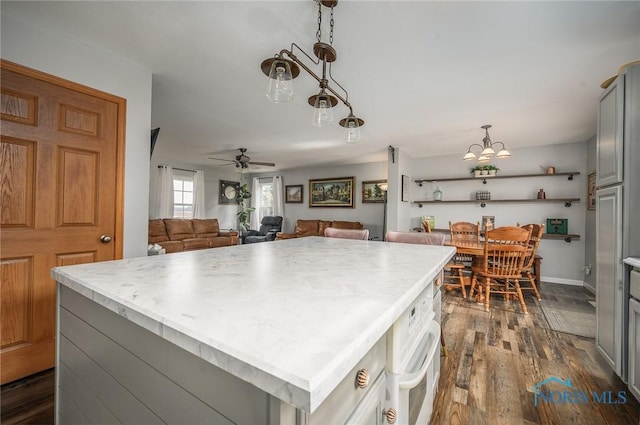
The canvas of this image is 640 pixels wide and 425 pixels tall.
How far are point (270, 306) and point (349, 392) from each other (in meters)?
0.26

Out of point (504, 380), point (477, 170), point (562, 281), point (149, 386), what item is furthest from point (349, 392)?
point (562, 281)

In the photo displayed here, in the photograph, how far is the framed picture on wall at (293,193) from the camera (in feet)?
24.7

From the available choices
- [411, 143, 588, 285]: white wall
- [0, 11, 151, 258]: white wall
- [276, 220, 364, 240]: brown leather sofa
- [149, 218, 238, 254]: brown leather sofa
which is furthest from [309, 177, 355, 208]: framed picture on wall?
[0, 11, 151, 258]: white wall

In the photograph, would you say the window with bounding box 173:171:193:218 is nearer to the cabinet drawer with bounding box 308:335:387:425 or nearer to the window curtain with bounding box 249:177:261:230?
the window curtain with bounding box 249:177:261:230

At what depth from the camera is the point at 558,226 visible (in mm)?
4402

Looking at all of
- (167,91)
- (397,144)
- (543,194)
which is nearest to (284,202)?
(397,144)

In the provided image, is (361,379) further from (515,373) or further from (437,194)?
(437,194)

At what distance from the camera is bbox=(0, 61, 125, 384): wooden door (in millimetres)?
1676

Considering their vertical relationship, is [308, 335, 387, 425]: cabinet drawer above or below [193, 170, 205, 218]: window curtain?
below

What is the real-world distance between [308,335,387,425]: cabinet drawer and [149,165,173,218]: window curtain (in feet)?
21.8

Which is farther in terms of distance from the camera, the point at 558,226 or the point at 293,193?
the point at 293,193

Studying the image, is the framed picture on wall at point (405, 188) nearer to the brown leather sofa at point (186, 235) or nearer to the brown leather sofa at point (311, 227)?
the brown leather sofa at point (311, 227)

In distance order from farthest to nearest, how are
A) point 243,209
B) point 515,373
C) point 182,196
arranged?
point 243,209 < point 182,196 < point 515,373

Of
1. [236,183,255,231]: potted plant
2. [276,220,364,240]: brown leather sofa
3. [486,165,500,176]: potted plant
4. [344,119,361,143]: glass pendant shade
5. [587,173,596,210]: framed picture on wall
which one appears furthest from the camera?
[236,183,255,231]: potted plant
